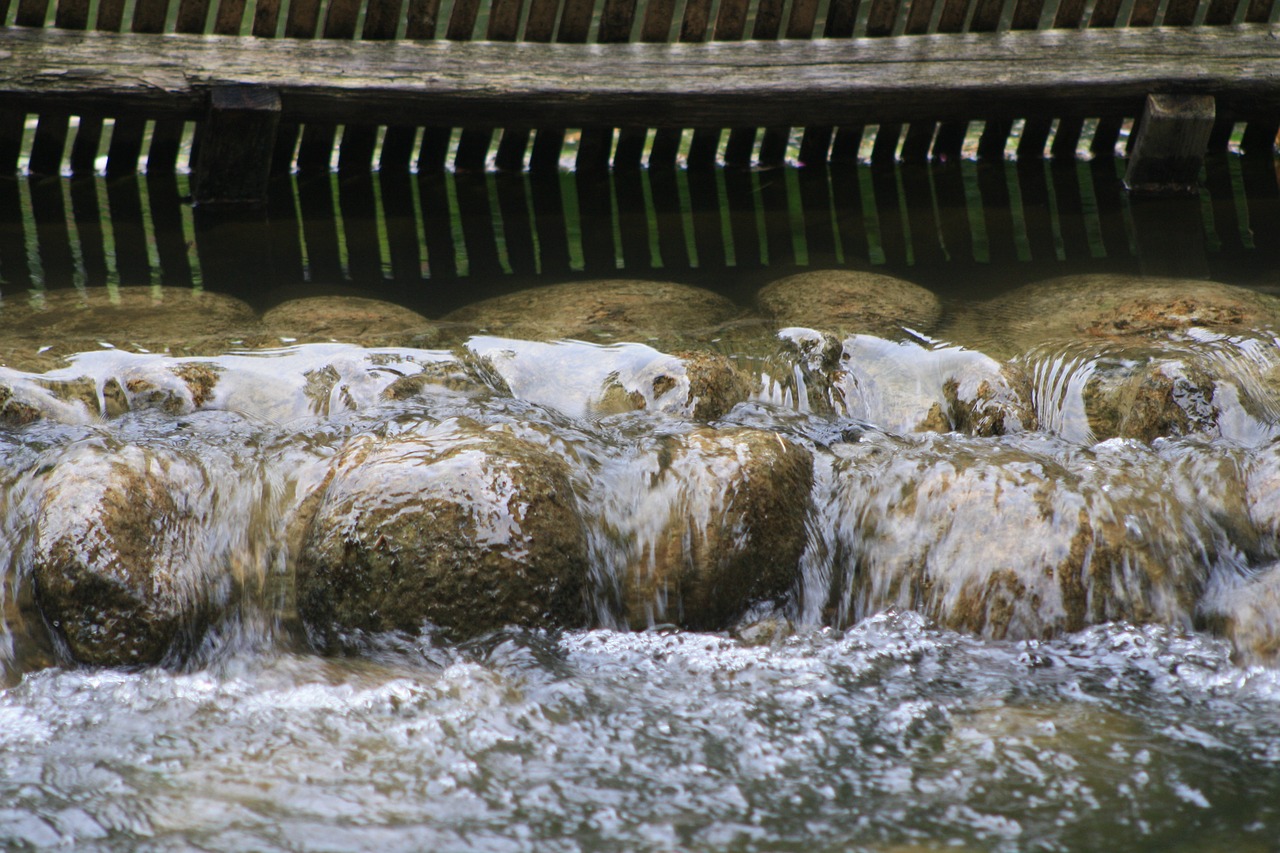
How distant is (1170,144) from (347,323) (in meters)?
4.61

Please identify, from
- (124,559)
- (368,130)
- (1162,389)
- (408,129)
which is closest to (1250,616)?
(1162,389)

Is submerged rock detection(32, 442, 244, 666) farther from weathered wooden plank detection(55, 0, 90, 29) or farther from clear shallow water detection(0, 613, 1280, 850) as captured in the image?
weathered wooden plank detection(55, 0, 90, 29)

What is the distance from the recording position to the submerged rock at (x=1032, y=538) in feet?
11.2

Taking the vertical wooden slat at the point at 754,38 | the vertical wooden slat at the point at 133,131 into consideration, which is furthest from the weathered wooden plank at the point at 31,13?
the vertical wooden slat at the point at 754,38

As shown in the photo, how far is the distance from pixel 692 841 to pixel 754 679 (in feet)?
2.34

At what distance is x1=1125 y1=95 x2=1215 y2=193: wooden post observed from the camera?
634 cm

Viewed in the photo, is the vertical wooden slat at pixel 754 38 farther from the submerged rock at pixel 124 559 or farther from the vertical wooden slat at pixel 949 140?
the submerged rock at pixel 124 559

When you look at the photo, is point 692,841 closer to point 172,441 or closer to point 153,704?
point 153,704

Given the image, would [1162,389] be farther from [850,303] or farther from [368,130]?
[368,130]

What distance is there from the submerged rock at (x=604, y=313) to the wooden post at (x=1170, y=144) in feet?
9.66

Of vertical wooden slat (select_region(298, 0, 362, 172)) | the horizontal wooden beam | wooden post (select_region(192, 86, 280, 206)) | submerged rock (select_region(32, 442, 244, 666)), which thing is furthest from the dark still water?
vertical wooden slat (select_region(298, 0, 362, 172))

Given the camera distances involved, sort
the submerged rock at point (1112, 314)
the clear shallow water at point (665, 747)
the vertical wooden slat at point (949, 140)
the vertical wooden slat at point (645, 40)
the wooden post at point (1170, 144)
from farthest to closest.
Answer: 1. the vertical wooden slat at point (949, 140)
2. the wooden post at point (1170, 144)
3. the vertical wooden slat at point (645, 40)
4. the submerged rock at point (1112, 314)
5. the clear shallow water at point (665, 747)

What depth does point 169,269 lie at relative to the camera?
5.45m

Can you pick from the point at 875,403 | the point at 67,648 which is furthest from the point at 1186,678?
the point at 67,648
